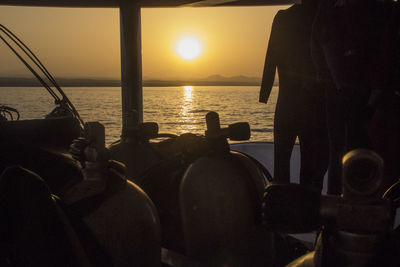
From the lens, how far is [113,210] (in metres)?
0.57

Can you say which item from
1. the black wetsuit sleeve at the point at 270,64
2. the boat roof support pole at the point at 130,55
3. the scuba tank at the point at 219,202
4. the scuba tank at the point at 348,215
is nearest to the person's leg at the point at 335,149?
the scuba tank at the point at 219,202

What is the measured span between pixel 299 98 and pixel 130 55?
1450mm

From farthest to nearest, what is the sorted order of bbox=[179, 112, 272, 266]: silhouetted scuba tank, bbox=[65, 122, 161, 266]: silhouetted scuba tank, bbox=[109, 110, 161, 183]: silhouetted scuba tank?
bbox=[109, 110, 161, 183]: silhouetted scuba tank → bbox=[179, 112, 272, 266]: silhouetted scuba tank → bbox=[65, 122, 161, 266]: silhouetted scuba tank

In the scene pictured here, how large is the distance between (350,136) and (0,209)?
0.36 m

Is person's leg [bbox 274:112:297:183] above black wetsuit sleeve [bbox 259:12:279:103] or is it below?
below

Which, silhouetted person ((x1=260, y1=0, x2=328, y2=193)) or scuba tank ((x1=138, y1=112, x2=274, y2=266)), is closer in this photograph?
scuba tank ((x1=138, y1=112, x2=274, y2=266))

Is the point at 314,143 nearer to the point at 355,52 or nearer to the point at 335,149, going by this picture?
the point at 335,149

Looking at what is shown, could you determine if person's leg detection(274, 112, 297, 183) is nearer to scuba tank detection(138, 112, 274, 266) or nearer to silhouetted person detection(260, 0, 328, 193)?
silhouetted person detection(260, 0, 328, 193)

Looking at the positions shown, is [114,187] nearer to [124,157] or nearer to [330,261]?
[330,261]

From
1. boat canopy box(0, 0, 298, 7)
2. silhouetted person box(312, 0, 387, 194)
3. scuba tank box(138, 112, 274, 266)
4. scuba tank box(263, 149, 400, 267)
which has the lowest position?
scuba tank box(138, 112, 274, 266)

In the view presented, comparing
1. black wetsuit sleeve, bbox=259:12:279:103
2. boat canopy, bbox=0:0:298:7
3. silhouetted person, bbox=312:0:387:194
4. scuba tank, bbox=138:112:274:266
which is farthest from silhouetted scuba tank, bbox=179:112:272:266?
boat canopy, bbox=0:0:298:7

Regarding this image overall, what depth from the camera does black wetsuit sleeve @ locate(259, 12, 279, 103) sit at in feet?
4.47

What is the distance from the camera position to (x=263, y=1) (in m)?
2.54

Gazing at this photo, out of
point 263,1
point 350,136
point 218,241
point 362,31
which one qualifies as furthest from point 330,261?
point 263,1
